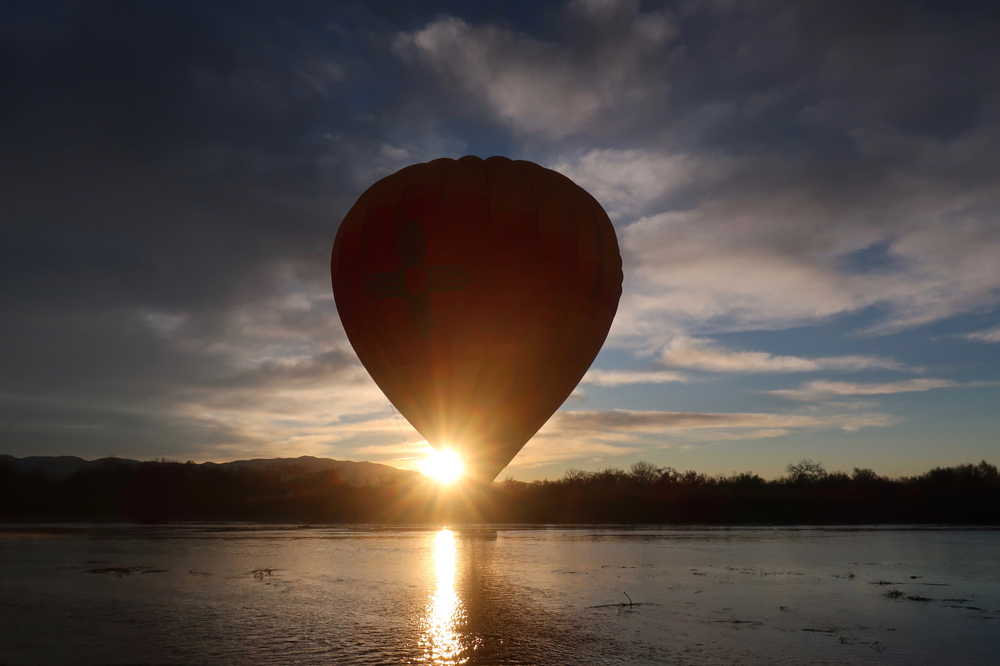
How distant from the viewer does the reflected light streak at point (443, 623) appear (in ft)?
26.9

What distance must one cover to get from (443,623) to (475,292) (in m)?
8.82

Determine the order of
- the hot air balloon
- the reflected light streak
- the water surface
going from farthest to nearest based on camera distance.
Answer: the hot air balloon, the water surface, the reflected light streak

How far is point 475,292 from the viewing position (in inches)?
679

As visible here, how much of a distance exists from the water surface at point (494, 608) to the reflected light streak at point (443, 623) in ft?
0.16

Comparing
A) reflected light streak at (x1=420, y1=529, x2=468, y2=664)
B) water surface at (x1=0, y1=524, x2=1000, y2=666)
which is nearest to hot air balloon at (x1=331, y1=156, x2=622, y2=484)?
water surface at (x1=0, y1=524, x2=1000, y2=666)

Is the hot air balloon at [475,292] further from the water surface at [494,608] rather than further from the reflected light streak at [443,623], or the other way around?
the reflected light streak at [443,623]

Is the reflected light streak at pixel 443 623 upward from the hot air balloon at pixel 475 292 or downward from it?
downward

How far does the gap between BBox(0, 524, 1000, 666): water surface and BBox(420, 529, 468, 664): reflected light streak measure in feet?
0.16

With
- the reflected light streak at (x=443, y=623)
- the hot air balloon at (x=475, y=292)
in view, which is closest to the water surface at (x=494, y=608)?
the reflected light streak at (x=443, y=623)

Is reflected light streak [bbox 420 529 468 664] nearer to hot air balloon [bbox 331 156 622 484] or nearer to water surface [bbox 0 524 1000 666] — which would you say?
water surface [bbox 0 524 1000 666]

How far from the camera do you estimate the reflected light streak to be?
26.9 feet

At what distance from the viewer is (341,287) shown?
19078 mm

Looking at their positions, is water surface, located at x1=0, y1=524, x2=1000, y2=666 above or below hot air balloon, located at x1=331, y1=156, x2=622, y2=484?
below

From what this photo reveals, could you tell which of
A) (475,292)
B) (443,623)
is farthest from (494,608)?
(475,292)
